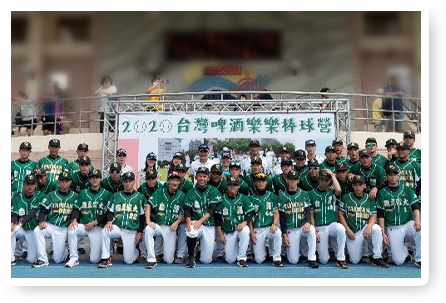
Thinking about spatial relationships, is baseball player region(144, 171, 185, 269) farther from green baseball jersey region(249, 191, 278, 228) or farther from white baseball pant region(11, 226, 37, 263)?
white baseball pant region(11, 226, 37, 263)

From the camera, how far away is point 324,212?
679cm

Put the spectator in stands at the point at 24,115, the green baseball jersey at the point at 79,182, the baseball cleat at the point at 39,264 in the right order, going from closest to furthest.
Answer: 1. the baseball cleat at the point at 39,264
2. the green baseball jersey at the point at 79,182
3. the spectator in stands at the point at 24,115

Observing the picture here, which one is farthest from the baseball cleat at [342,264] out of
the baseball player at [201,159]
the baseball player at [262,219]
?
the baseball player at [201,159]

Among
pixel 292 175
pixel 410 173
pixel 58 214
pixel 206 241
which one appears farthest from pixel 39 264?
pixel 410 173

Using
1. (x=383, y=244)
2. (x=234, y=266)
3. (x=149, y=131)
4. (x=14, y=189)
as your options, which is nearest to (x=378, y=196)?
(x=383, y=244)

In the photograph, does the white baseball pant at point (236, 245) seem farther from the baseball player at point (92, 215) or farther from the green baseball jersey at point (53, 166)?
the green baseball jersey at point (53, 166)

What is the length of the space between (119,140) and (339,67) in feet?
19.0

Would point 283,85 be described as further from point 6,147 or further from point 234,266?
point 6,147

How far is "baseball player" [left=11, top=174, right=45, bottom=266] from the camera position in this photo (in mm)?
6801

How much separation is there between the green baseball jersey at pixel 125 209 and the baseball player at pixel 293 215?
6.31ft

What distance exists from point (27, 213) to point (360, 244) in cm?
449

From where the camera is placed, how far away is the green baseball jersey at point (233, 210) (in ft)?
22.1

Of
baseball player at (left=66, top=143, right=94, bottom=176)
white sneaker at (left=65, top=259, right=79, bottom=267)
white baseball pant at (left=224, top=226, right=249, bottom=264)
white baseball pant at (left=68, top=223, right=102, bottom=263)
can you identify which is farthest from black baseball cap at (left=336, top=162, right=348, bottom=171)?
white sneaker at (left=65, top=259, right=79, bottom=267)

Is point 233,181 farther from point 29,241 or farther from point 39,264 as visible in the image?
point 29,241
